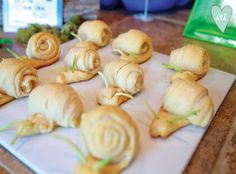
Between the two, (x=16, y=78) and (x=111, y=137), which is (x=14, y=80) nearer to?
(x=16, y=78)

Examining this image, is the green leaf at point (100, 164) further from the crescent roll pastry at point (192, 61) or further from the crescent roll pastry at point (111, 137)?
the crescent roll pastry at point (192, 61)

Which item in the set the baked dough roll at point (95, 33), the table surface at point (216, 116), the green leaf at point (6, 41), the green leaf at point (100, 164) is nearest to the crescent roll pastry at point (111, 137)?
the green leaf at point (100, 164)

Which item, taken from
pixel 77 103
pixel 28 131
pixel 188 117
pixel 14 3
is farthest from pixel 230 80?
pixel 14 3

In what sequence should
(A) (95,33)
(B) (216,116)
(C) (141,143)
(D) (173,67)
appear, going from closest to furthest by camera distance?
1. (C) (141,143)
2. (B) (216,116)
3. (D) (173,67)
4. (A) (95,33)

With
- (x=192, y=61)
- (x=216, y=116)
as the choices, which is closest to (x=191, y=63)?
(x=192, y=61)

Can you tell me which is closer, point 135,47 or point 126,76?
point 126,76

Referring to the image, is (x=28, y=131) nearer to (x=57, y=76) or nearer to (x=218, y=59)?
(x=57, y=76)

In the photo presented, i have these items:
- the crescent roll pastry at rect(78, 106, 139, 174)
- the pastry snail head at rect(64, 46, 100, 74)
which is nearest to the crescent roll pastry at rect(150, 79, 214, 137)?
the crescent roll pastry at rect(78, 106, 139, 174)
